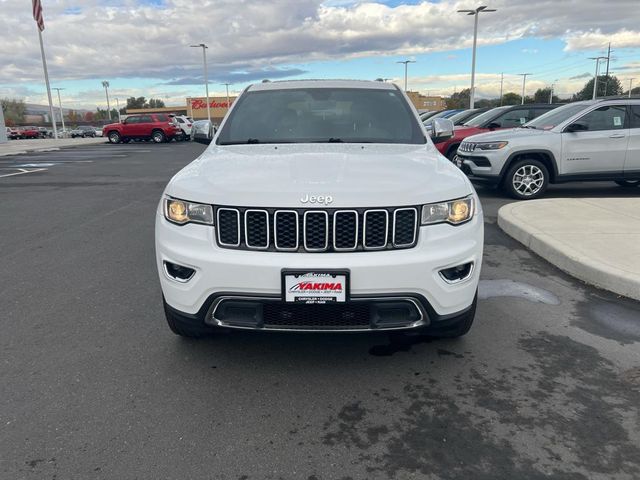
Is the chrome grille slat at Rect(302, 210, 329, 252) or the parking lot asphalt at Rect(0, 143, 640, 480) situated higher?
the chrome grille slat at Rect(302, 210, 329, 252)

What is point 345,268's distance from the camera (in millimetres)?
2855

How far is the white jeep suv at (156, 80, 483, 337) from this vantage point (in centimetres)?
289

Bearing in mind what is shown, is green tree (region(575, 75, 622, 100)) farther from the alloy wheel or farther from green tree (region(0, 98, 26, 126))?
green tree (region(0, 98, 26, 126))

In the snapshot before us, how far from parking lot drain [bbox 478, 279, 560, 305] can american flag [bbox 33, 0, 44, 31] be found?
32.8m

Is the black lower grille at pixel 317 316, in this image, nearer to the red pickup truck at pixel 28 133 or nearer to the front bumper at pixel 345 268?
the front bumper at pixel 345 268

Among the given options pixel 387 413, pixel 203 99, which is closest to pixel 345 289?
pixel 387 413

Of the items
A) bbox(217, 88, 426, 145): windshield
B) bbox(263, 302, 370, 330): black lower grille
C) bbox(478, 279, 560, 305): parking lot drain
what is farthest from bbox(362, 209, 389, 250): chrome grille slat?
bbox(478, 279, 560, 305): parking lot drain

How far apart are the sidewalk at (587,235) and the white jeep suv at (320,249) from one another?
2.26 metres

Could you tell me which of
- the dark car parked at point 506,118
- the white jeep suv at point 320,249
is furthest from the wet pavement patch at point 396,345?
the dark car parked at point 506,118

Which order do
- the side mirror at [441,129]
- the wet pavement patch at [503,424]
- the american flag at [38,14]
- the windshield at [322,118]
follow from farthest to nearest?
the american flag at [38,14], the side mirror at [441,129], the windshield at [322,118], the wet pavement patch at [503,424]

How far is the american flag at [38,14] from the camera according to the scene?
29422 mm

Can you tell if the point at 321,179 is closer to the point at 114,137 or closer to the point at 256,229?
the point at 256,229

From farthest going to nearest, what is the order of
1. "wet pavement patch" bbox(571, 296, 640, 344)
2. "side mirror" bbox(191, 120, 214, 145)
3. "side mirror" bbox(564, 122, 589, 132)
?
"side mirror" bbox(564, 122, 589, 132)
"side mirror" bbox(191, 120, 214, 145)
"wet pavement patch" bbox(571, 296, 640, 344)

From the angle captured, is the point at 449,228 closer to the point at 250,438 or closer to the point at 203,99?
the point at 250,438
